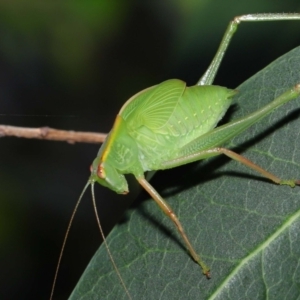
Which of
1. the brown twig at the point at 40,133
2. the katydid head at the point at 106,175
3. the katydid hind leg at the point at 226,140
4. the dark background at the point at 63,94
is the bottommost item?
the dark background at the point at 63,94

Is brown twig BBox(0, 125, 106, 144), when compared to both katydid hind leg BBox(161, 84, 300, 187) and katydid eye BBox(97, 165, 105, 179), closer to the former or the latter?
katydid eye BBox(97, 165, 105, 179)

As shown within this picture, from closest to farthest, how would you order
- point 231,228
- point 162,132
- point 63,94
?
1. point 231,228
2. point 162,132
3. point 63,94

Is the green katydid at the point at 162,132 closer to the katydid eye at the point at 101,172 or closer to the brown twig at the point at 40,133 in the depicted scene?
the katydid eye at the point at 101,172

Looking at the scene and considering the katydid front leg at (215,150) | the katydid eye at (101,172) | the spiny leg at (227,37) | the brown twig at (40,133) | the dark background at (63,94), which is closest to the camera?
the katydid front leg at (215,150)

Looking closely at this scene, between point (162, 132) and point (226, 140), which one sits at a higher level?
point (226, 140)

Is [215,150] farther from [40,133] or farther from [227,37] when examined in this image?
[40,133]

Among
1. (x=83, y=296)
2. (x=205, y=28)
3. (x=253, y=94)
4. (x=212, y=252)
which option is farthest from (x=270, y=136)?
(x=205, y=28)

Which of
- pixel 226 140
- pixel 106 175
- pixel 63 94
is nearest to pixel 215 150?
pixel 226 140

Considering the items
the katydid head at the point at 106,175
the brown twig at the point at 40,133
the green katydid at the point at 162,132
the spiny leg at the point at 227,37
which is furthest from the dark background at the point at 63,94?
the brown twig at the point at 40,133
